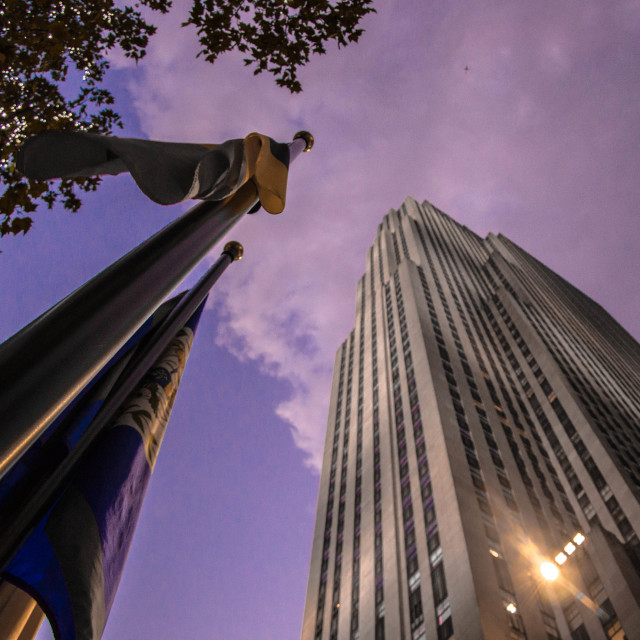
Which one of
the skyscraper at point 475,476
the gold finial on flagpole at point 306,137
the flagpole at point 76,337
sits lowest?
the flagpole at point 76,337

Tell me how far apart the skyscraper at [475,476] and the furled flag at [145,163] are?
70.3ft

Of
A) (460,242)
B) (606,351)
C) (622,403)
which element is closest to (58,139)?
(622,403)

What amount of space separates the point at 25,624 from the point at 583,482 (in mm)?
56711

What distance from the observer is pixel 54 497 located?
13.1ft

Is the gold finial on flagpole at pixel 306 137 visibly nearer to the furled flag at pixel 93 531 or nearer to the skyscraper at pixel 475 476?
the furled flag at pixel 93 531

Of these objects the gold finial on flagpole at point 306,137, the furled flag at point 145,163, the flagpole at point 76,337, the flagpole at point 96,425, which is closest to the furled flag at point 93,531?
the flagpole at point 96,425

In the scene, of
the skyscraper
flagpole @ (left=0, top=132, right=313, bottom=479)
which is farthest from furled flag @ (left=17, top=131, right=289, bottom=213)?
the skyscraper

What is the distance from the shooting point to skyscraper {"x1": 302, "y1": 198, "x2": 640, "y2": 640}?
32031 mm

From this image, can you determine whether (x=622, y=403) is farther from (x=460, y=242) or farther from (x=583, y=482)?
(x=460, y=242)

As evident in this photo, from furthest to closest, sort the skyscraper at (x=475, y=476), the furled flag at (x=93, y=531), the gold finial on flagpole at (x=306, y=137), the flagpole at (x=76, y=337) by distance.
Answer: the skyscraper at (x=475, y=476) → the gold finial on flagpole at (x=306, y=137) → the furled flag at (x=93, y=531) → the flagpole at (x=76, y=337)

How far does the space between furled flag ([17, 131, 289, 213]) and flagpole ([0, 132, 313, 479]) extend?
49cm

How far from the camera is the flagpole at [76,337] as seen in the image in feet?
6.78

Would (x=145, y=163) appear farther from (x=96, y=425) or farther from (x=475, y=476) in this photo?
(x=475, y=476)

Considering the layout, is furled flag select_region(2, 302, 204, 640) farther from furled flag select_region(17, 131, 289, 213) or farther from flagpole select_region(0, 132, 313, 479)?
furled flag select_region(17, 131, 289, 213)
